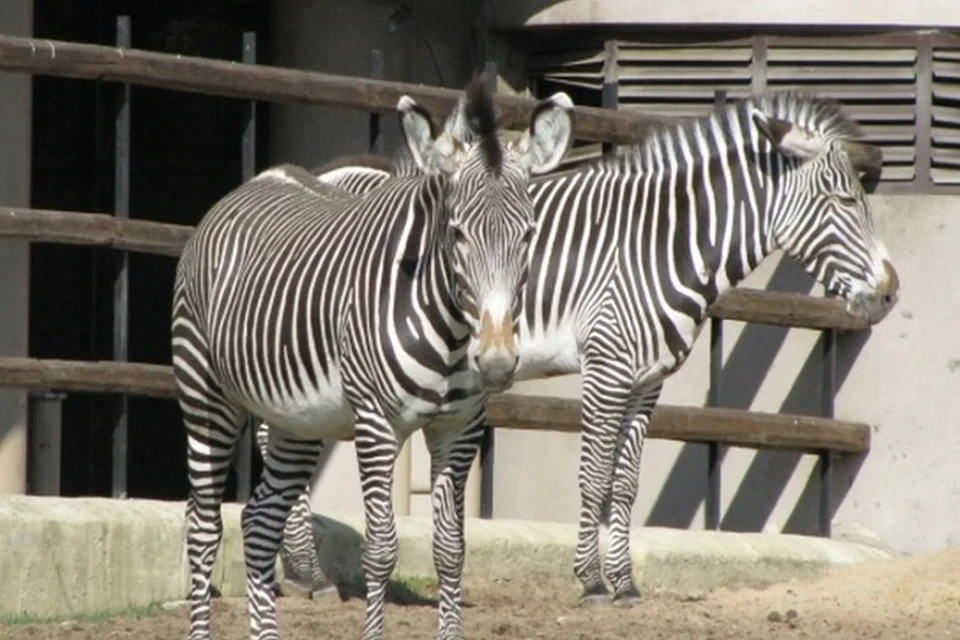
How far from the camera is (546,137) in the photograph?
7090mm

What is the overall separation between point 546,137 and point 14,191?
419 centimetres

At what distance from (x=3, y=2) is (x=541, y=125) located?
4.36 m

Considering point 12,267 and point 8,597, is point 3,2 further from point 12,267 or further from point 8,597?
point 8,597

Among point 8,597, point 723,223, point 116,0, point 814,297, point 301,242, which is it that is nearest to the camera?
point 301,242

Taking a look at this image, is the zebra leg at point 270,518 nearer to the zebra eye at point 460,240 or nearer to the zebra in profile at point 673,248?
the zebra eye at point 460,240

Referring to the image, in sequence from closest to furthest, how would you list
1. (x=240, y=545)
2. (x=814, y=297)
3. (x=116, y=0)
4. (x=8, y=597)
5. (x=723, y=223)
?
(x=8, y=597) < (x=240, y=545) < (x=723, y=223) < (x=814, y=297) < (x=116, y=0)

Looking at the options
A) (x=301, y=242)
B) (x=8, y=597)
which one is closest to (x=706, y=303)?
(x=301, y=242)

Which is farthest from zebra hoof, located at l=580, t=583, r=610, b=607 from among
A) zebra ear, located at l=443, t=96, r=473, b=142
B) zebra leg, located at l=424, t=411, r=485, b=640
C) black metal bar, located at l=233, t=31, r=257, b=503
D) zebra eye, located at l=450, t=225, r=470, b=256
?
zebra eye, located at l=450, t=225, r=470, b=256

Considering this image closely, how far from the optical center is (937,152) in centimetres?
1172

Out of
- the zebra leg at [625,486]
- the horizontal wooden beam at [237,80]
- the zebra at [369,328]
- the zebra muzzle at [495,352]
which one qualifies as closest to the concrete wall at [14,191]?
the horizontal wooden beam at [237,80]

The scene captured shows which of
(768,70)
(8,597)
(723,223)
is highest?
(768,70)

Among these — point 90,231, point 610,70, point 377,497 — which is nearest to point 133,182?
point 610,70

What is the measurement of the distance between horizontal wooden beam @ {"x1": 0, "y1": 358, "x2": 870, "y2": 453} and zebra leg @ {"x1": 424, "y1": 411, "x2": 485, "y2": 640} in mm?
2049

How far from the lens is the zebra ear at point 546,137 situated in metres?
7.03
